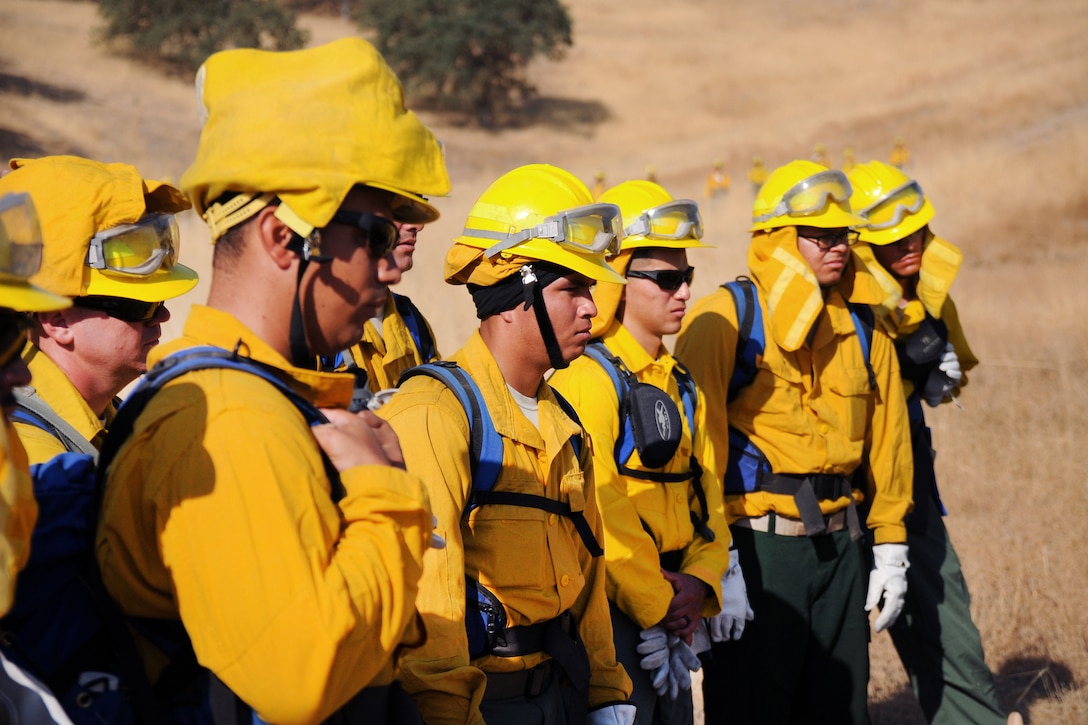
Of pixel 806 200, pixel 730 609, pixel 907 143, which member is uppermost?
→ pixel 907 143

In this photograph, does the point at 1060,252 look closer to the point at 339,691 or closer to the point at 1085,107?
the point at 1085,107

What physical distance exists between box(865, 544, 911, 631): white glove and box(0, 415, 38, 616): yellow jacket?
176 inches

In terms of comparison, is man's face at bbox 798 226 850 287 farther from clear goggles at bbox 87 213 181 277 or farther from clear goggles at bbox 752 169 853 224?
clear goggles at bbox 87 213 181 277

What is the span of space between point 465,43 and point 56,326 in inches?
1657

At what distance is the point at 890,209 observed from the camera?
5.93 meters

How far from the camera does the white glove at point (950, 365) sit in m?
6.14

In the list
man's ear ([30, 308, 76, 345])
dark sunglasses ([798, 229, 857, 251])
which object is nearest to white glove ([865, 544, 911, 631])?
dark sunglasses ([798, 229, 857, 251])

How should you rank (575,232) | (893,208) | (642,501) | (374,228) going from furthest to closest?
1. (893,208)
2. (642,501)
3. (575,232)
4. (374,228)

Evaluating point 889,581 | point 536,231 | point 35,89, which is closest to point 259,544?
point 536,231

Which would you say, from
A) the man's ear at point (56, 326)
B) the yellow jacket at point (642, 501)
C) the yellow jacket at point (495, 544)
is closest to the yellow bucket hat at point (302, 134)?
the yellow jacket at point (495, 544)

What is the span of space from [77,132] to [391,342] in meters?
29.9

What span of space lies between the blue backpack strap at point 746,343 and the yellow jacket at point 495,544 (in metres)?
1.79

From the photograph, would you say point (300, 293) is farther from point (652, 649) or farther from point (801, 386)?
point (801, 386)

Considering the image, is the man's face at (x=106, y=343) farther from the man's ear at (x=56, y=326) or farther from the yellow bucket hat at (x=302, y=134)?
the yellow bucket hat at (x=302, y=134)
